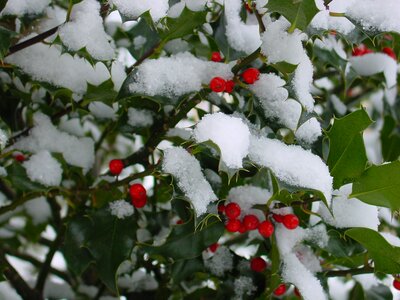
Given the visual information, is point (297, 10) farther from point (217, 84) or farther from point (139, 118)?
point (139, 118)

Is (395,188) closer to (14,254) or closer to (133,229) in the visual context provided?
(133,229)

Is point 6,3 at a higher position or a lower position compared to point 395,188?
higher


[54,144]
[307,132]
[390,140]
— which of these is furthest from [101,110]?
[390,140]

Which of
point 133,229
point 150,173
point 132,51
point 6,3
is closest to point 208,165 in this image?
point 150,173

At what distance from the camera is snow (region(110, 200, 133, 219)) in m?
0.97

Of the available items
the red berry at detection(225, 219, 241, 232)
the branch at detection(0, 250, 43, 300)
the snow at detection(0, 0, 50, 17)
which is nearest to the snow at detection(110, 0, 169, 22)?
the snow at detection(0, 0, 50, 17)

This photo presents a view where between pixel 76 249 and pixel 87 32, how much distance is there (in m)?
0.37

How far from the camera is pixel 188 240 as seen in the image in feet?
3.01

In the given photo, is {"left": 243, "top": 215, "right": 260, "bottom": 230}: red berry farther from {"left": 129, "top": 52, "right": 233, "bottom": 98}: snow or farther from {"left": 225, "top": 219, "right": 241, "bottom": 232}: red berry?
{"left": 129, "top": 52, "right": 233, "bottom": 98}: snow

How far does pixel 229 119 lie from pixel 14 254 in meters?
0.82

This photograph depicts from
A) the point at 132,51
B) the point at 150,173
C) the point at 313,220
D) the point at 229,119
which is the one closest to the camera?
the point at 229,119

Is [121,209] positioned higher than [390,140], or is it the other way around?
[121,209]

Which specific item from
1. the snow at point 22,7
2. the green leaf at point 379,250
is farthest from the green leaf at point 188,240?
the snow at point 22,7

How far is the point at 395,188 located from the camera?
763 mm
